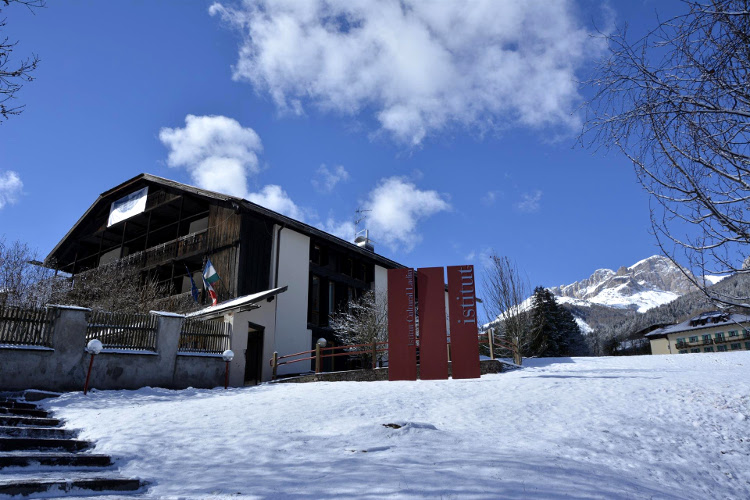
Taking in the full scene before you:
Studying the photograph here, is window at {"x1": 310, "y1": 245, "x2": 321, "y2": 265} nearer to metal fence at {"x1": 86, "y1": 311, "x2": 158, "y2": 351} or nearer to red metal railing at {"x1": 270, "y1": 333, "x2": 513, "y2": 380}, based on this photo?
red metal railing at {"x1": 270, "y1": 333, "x2": 513, "y2": 380}

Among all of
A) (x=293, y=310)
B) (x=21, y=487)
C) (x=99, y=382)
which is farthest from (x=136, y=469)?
(x=293, y=310)

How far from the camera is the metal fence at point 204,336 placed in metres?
15.2

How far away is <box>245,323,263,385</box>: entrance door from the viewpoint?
20.8m

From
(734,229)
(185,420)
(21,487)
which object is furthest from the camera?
(185,420)

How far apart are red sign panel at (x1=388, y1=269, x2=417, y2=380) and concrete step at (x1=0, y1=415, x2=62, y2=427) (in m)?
8.18

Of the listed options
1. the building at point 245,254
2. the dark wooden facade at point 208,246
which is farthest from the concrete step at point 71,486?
the dark wooden facade at point 208,246

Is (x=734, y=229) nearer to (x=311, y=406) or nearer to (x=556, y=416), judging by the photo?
(x=556, y=416)

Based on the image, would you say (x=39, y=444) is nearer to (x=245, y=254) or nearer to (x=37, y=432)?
(x=37, y=432)

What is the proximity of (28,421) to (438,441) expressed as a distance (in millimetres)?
7006

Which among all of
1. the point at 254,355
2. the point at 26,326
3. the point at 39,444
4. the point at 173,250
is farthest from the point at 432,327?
the point at 173,250

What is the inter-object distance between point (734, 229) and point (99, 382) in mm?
13680

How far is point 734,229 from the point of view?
4.58 meters

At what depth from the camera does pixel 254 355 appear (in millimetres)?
21688

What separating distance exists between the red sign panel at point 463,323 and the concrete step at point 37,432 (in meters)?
9.38
